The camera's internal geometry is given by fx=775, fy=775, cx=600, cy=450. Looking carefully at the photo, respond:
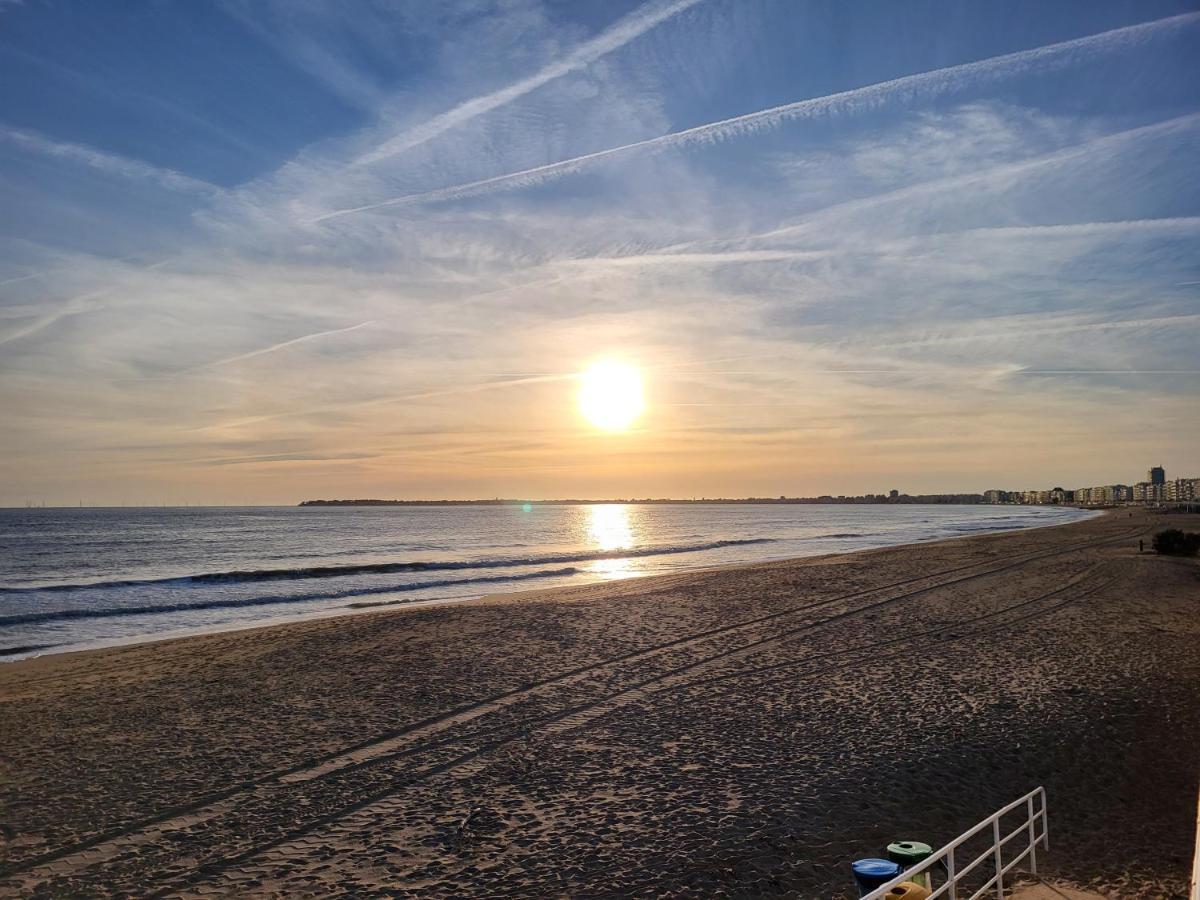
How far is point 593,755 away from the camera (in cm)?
1121

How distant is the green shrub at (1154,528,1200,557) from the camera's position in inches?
1597

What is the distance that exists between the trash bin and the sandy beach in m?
1.65

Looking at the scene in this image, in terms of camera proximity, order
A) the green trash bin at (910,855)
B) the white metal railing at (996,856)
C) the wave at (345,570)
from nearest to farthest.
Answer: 1. the white metal railing at (996,856)
2. the green trash bin at (910,855)
3. the wave at (345,570)

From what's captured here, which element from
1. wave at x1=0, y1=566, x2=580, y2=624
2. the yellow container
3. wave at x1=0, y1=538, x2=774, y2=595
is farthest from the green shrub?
the yellow container

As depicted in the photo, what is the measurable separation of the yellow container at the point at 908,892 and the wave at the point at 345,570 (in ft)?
135

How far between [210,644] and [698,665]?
13533 millimetres

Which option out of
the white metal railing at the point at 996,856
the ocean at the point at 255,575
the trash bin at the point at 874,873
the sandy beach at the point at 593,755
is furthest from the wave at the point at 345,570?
the trash bin at the point at 874,873

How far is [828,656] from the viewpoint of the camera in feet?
58.2

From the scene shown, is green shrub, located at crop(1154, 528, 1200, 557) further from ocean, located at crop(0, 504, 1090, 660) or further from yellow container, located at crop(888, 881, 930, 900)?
yellow container, located at crop(888, 881, 930, 900)

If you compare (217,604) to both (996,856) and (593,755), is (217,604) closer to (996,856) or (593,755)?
(593,755)

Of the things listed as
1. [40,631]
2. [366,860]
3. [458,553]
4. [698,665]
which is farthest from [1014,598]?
[458,553]

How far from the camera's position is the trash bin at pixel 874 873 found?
5.73 meters

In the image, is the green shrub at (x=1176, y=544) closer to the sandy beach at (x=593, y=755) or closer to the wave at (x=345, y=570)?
the sandy beach at (x=593, y=755)

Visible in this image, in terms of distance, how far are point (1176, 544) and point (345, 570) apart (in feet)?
151
